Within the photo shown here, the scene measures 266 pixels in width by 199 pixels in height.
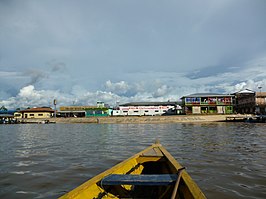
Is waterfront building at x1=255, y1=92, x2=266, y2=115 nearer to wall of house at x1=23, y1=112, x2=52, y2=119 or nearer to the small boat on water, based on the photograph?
the small boat on water

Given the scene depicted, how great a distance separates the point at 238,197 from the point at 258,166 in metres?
3.37

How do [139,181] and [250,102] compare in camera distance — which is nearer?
[139,181]

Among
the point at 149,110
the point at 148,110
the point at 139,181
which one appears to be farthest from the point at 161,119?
the point at 139,181

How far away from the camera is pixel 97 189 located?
338 cm

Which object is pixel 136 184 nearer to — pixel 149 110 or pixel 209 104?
pixel 209 104

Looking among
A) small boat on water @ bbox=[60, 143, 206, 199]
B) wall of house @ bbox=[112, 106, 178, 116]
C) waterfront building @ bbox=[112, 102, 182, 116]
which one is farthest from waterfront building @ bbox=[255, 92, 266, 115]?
small boat on water @ bbox=[60, 143, 206, 199]

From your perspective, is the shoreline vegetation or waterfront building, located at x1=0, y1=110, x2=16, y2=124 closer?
the shoreline vegetation

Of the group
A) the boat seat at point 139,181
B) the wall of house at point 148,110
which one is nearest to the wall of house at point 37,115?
the wall of house at point 148,110

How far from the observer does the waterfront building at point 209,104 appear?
55.0m

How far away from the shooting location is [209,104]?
5500 cm

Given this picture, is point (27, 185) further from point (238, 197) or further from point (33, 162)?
point (238, 197)

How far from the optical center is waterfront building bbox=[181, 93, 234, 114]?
55.0 meters

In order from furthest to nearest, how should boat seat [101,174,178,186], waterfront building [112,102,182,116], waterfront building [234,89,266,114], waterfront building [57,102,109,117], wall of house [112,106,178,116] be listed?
waterfront building [57,102,109,117], wall of house [112,106,178,116], waterfront building [112,102,182,116], waterfront building [234,89,266,114], boat seat [101,174,178,186]

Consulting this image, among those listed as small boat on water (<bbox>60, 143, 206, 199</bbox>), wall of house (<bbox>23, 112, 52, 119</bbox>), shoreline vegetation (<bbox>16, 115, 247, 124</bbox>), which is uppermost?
wall of house (<bbox>23, 112, 52, 119</bbox>)
